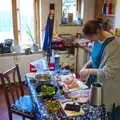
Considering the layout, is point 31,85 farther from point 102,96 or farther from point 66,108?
point 102,96

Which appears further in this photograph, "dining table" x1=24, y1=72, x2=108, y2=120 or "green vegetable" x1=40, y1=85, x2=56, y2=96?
"green vegetable" x1=40, y1=85, x2=56, y2=96

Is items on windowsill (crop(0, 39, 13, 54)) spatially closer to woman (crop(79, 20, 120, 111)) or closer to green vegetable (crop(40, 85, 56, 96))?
green vegetable (crop(40, 85, 56, 96))

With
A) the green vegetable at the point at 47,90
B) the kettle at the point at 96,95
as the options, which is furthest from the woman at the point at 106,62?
the green vegetable at the point at 47,90

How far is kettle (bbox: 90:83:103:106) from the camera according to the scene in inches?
63.6

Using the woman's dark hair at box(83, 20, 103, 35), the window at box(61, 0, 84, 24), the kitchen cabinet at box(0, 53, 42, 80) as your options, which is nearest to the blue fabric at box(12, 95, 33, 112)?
the woman's dark hair at box(83, 20, 103, 35)

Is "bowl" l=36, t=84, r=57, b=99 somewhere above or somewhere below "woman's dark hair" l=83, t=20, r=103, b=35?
below

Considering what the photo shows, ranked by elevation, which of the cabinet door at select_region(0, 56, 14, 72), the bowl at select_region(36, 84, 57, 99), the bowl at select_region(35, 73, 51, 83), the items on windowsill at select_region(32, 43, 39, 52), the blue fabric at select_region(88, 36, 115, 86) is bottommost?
the cabinet door at select_region(0, 56, 14, 72)

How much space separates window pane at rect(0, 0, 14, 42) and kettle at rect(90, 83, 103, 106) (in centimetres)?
273

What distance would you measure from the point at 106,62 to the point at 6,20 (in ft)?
8.81

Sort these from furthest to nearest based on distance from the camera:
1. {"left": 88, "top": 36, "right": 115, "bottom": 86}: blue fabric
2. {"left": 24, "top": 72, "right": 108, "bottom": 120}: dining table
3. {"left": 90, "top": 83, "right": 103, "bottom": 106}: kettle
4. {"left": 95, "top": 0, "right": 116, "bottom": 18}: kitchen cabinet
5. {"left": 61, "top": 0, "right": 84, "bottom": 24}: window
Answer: {"left": 61, "top": 0, "right": 84, "bottom": 24}: window, {"left": 95, "top": 0, "right": 116, "bottom": 18}: kitchen cabinet, {"left": 88, "top": 36, "right": 115, "bottom": 86}: blue fabric, {"left": 90, "top": 83, "right": 103, "bottom": 106}: kettle, {"left": 24, "top": 72, "right": 108, "bottom": 120}: dining table

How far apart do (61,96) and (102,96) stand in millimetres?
358

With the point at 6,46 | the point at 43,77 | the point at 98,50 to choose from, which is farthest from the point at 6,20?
the point at 98,50

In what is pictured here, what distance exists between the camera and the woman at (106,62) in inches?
65.8

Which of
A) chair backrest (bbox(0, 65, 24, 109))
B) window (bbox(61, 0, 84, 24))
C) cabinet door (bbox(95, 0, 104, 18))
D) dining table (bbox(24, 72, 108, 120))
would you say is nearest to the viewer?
dining table (bbox(24, 72, 108, 120))
